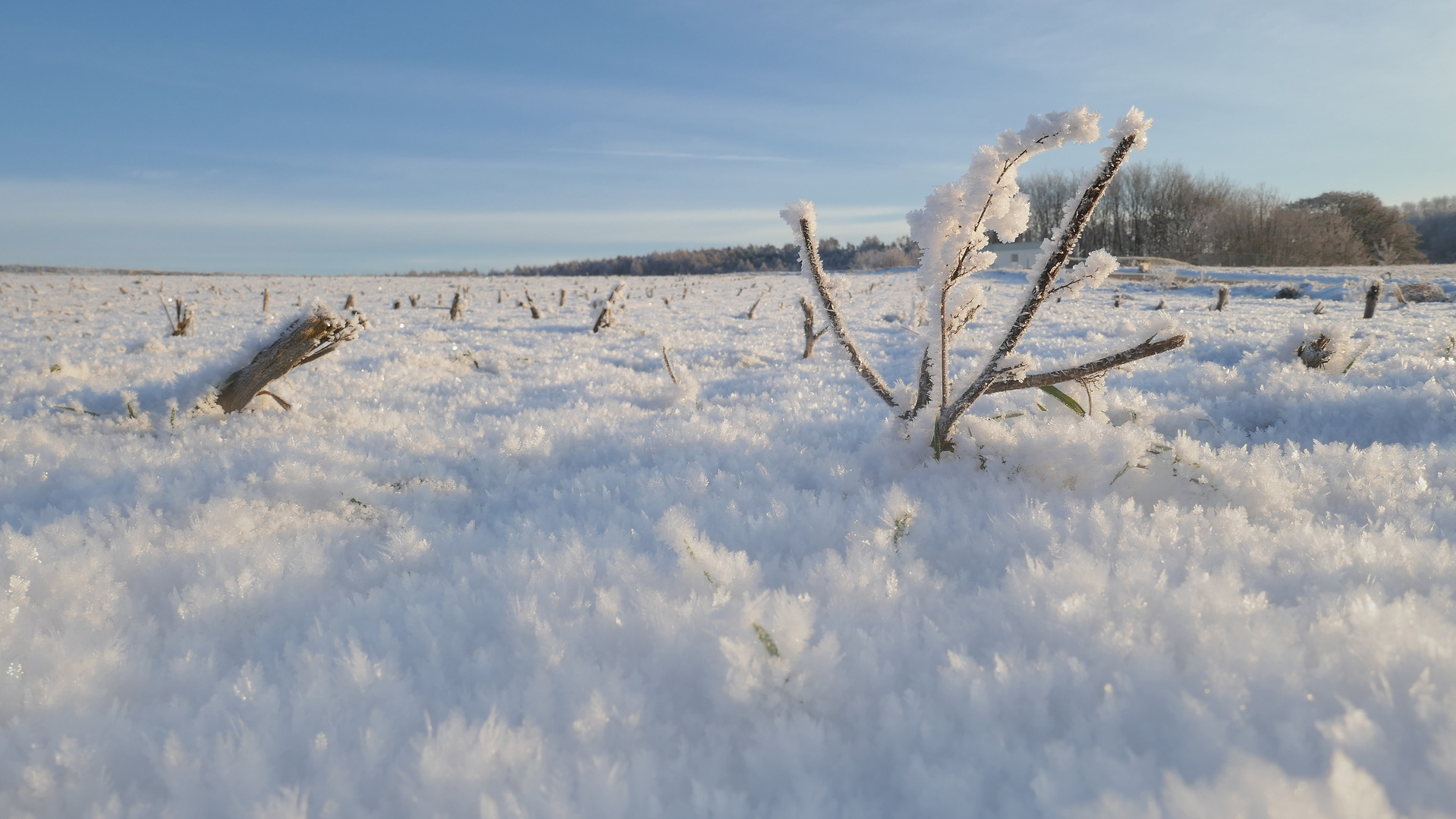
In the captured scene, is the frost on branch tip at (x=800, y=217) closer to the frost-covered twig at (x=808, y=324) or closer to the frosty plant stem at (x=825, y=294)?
the frosty plant stem at (x=825, y=294)

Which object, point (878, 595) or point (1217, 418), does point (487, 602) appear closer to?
point (878, 595)

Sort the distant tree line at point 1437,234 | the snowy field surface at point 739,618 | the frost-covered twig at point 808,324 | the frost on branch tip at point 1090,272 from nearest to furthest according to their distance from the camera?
the snowy field surface at point 739,618, the frost on branch tip at point 1090,272, the frost-covered twig at point 808,324, the distant tree line at point 1437,234

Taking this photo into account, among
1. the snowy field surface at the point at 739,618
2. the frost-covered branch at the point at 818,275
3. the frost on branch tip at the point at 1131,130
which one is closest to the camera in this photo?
the snowy field surface at the point at 739,618

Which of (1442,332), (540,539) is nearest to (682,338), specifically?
(540,539)

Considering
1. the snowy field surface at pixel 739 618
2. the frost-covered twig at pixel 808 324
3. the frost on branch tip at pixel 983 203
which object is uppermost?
the frost on branch tip at pixel 983 203

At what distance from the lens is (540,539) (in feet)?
5.81

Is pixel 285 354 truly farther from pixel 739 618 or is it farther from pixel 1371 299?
pixel 1371 299

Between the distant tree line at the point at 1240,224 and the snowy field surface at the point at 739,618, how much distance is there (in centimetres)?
3892

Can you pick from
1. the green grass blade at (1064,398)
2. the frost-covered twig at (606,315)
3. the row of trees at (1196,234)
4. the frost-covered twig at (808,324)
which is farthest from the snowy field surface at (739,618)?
the row of trees at (1196,234)

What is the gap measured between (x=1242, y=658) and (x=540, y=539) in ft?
4.96

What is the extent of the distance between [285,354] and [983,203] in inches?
120

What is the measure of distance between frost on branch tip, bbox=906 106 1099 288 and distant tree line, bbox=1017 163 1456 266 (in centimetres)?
3892

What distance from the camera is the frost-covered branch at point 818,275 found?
204cm

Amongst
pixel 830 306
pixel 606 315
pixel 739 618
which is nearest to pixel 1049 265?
pixel 830 306
